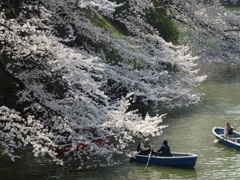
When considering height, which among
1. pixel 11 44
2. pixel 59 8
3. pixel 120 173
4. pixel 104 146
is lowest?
pixel 120 173

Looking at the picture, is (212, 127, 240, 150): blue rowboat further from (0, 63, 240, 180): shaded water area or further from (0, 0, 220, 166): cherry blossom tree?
(0, 0, 220, 166): cherry blossom tree

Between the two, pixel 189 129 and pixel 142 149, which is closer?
pixel 142 149

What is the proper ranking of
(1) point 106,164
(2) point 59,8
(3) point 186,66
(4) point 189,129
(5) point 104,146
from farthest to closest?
(4) point 189,129 → (3) point 186,66 → (1) point 106,164 → (2) point 59,8 → (5) point 104,146

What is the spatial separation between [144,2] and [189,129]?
6.88 m

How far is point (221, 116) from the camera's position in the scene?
91.2ft

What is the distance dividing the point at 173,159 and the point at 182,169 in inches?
20.0

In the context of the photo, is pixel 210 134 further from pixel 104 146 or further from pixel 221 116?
pixel 104 146

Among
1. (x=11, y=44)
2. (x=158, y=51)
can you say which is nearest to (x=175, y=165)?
(x=158, y=51)

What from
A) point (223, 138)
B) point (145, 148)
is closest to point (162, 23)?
point (223, 138)

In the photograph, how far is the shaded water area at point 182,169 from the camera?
17.7 m

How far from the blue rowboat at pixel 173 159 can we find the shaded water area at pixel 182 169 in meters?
0.19

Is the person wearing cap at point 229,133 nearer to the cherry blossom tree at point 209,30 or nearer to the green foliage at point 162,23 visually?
the cherry blossom tree at point 209,30

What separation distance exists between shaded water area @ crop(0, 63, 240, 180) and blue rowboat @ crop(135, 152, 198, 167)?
0.63 feet

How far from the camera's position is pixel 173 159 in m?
19.0
